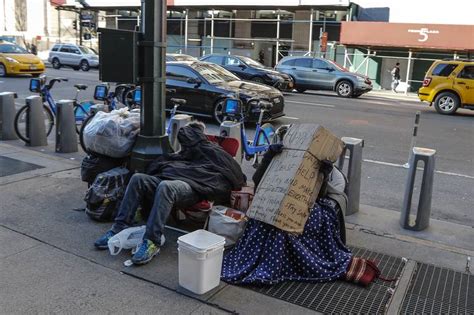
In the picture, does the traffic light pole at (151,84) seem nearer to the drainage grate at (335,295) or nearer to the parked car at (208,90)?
the drainage grate at (335,295)

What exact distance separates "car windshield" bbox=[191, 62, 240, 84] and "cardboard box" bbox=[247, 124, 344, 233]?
783 cm

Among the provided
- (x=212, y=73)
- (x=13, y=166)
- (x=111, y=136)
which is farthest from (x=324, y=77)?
(x=111, y=136)

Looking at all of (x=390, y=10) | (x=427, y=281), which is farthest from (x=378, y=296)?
(x=390, y=10)

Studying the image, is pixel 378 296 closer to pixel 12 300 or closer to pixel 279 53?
pixel 12 300

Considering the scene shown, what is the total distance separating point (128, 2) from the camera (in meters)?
38.3

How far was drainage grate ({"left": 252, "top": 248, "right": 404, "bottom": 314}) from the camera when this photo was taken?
3.45 m

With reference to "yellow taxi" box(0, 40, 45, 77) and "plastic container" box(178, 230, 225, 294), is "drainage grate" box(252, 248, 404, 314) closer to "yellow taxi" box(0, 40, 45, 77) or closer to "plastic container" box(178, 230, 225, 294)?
"plastic container" box(178, 230, 225, 294)

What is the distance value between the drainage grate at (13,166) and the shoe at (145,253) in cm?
325

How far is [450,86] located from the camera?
52.2 ft

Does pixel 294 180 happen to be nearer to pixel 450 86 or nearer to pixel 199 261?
pixel 199 261

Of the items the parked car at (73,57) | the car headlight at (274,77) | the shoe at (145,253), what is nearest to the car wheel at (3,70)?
the parked car at (73,57)

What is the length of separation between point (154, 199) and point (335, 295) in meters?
1.66

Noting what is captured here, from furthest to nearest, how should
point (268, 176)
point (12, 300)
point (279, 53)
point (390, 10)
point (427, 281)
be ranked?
point (279, 53) < point (390, 10) < point (268, 176) < point (427, 281) < point (12, 300)

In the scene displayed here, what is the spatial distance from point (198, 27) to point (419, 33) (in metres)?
17.2
